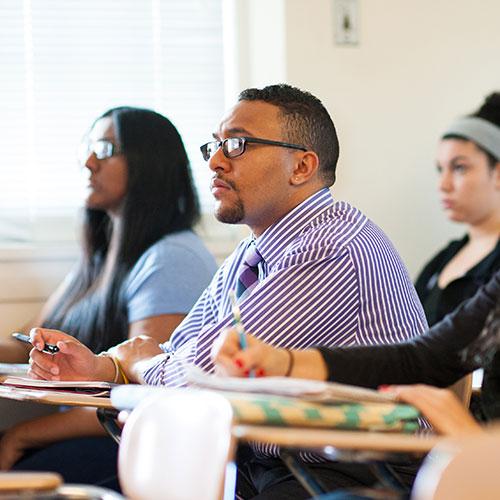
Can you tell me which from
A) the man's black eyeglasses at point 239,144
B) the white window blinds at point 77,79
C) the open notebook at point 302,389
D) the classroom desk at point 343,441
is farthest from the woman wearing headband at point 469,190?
the classroom desk at point 343,441

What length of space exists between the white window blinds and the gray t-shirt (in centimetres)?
80

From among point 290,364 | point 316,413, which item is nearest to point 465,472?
point 316,413

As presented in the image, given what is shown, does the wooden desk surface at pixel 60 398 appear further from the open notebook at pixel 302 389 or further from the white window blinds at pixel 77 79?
the white window blinds at pixel 77 79

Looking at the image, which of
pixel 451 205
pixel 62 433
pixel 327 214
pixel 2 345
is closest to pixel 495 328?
pixel 327 214

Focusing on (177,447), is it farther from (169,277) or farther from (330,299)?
(169,277)

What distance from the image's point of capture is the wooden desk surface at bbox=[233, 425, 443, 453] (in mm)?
1341

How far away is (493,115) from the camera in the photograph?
155 inches

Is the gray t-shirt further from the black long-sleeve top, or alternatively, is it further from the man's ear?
the black long-sleeve top

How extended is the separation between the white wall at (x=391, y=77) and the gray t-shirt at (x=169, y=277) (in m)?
0.86

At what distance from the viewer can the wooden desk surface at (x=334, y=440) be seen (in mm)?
1341

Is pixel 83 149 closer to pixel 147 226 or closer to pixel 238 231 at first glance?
pixel 147 226

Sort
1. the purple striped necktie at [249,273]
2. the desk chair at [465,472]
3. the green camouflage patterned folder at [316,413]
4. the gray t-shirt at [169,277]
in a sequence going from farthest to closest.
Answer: the gray t-shirt at [169,277] → the purple striped necktie at [249,273] → the green camouflage patterned folder at [316,413] → the desk chair at [465,472]

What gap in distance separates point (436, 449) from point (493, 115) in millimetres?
2731

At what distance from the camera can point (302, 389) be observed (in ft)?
5.17
